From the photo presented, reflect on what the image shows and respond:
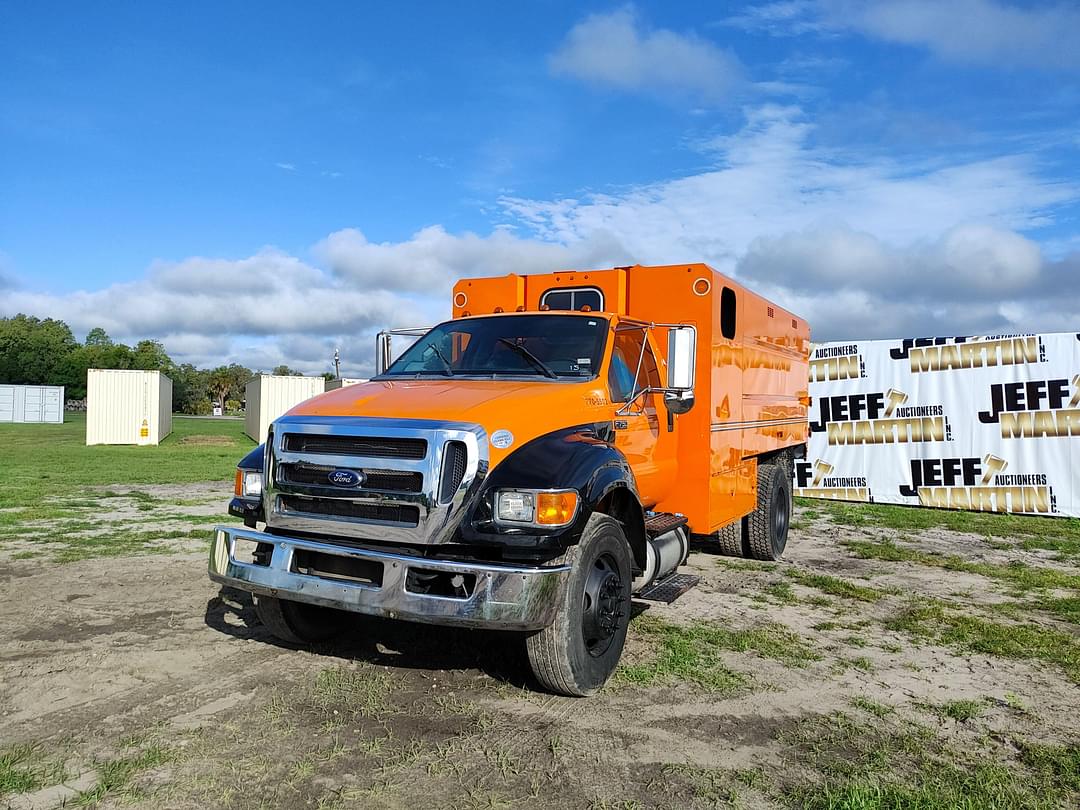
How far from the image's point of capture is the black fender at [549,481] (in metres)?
3.99

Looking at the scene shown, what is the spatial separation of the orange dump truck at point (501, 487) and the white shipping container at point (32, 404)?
5800 centimetres

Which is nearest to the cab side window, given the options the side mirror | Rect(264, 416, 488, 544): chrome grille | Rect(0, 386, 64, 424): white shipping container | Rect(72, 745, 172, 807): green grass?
the side mirror

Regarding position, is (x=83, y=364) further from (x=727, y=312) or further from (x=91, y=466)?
(x=727, y=312)

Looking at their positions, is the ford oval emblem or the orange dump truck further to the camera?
the ford oval emblem

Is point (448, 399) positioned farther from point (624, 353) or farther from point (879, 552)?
point (879, 552)

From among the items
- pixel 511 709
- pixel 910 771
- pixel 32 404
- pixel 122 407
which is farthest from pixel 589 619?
pixel 32 404

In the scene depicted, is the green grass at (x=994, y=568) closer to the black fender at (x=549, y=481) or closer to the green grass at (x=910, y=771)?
the green grass at (x=910, y=771)

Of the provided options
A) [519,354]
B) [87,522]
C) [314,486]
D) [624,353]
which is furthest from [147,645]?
[87,522]

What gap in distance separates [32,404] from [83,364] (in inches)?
1560

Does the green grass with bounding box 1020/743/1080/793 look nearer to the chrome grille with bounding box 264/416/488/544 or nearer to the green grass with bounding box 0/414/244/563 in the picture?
the chrome grille with bounding box 264/416/488/544

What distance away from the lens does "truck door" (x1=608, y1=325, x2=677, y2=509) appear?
17.5 feet

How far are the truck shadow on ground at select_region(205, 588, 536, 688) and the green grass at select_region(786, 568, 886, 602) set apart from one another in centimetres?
363

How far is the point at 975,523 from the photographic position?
12539 millimetres

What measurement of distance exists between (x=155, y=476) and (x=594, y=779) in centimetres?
1615
